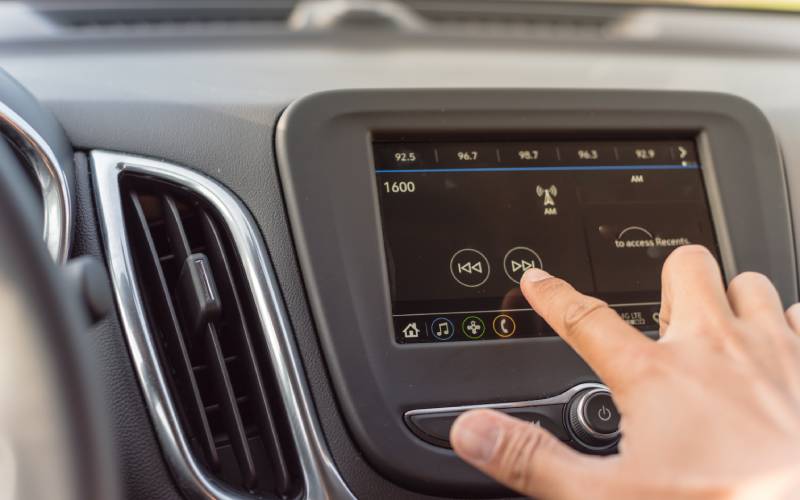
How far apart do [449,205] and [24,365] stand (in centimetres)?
70

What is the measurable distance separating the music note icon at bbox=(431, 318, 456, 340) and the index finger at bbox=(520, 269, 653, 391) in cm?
18

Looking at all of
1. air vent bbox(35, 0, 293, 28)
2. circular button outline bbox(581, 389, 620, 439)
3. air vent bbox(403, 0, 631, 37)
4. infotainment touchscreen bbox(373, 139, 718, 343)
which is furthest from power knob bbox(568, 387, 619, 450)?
air vent bbox(35, 0, 293, 28)

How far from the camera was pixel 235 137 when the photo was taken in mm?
1220

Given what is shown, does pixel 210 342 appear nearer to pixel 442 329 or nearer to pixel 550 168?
pixel 442 329

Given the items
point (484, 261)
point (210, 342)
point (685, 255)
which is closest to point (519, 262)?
point (484, 261)

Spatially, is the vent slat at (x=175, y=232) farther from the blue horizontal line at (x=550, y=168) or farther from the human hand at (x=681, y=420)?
the human hand at (x=681, y=420)

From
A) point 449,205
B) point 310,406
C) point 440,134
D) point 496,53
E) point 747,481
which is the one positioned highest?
point 496,53

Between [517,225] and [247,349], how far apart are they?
42 cm

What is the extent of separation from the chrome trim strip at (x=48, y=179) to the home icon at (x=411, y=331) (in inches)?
17.3

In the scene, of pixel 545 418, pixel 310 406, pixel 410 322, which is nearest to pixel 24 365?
pixel 310 406

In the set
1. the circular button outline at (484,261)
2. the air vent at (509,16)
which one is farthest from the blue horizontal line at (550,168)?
the air vent at (509,16)

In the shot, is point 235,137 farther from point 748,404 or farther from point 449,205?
point 748,404

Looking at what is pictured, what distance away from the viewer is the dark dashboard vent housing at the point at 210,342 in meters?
1.10

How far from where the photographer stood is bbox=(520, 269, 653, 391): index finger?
2.82ft
